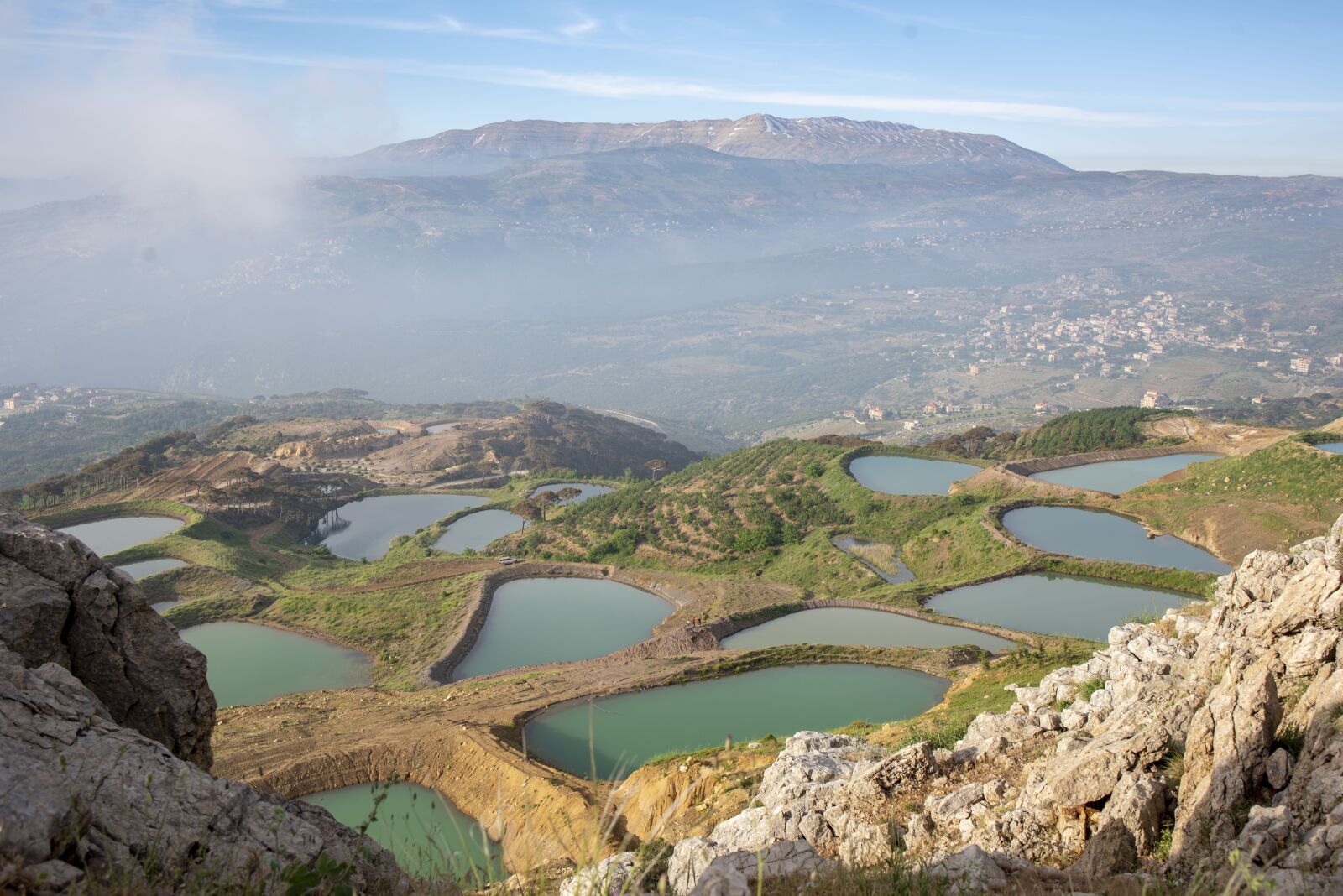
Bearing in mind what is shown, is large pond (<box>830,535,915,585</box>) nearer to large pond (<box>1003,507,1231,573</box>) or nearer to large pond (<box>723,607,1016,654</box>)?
large pond (<box>1003,507,1231,573</box>)

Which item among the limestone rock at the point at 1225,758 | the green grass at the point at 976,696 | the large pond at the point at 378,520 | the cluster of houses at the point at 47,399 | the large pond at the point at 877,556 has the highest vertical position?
the limestone rock at the point at 1225,758

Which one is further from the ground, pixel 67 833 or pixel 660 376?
pixel 67 833

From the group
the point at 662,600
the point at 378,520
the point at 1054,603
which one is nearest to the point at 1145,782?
the point at 1054,603

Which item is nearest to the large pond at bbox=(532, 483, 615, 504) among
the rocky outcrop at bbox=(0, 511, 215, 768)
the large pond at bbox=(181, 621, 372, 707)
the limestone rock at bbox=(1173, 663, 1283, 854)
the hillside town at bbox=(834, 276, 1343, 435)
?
the large pond at bbox=(181, 621, 372, 707)

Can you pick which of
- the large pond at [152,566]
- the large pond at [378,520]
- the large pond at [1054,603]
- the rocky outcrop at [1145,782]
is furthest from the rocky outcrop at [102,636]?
the large pond at [378,520]

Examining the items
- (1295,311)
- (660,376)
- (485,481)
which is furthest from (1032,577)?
(1295,311)

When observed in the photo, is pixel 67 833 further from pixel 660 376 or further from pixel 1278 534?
pixel 660 376

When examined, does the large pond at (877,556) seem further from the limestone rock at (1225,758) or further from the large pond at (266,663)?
the limestone rock at (1225,758)
